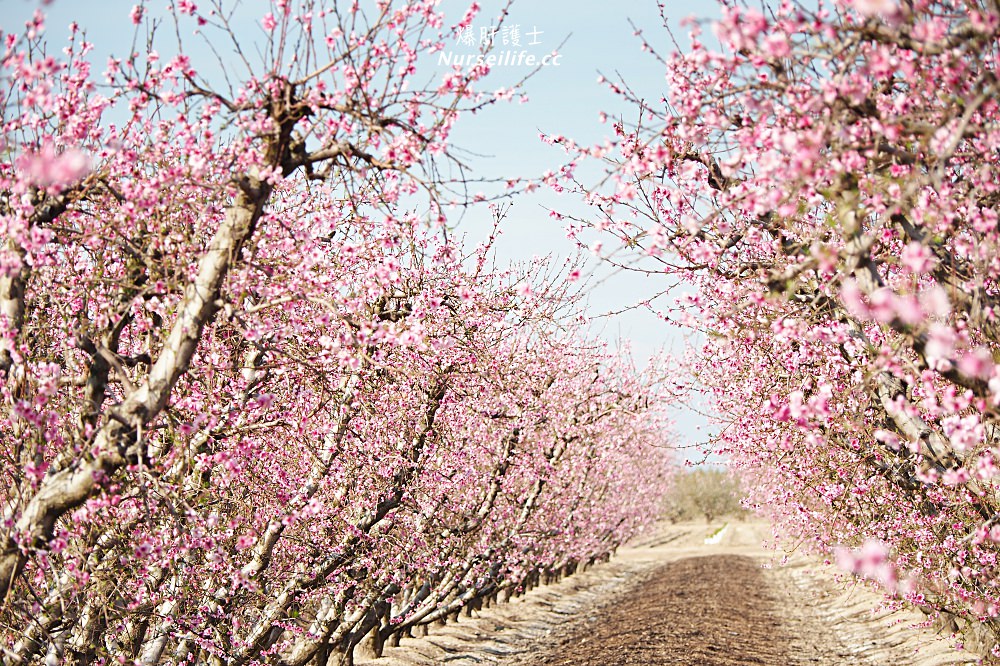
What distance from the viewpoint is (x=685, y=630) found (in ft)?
59.5

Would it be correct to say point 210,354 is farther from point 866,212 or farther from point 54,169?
point 866,212

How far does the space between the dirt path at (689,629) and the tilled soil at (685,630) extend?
33 mm

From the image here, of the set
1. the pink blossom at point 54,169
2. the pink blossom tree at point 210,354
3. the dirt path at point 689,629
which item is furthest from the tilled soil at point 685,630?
the pink blossom at point 54,169

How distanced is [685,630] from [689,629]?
0.67ft

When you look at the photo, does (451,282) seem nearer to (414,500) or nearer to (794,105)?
(414,500)

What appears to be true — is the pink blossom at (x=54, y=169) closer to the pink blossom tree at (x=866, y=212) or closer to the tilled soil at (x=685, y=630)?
the pink blossom tree at (x=866, y=212)

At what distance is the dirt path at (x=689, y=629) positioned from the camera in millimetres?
15375

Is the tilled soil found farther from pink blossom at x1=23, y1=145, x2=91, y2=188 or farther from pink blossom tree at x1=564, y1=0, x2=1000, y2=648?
pink blossom at x1=23, y1=145, x2=91, y2=188

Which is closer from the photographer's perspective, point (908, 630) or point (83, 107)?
point (83, 107)

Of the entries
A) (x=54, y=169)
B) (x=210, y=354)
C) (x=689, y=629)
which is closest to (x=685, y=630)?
(x=689, y=629)

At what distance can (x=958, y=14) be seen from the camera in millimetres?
3781

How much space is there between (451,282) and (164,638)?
455 cm

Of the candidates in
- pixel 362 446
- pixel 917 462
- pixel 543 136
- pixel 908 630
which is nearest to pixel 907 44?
pixel 543 136

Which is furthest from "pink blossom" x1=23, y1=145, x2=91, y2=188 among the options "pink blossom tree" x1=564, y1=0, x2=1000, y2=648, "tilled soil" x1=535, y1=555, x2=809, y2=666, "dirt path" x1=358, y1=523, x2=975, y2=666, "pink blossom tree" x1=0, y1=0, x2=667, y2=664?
"tilled soil" x1=535, y1=555, x2=809, y2=666
